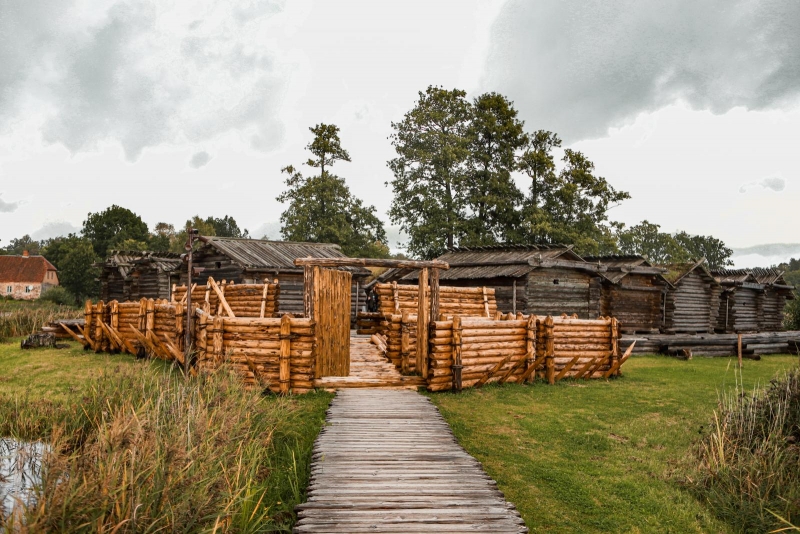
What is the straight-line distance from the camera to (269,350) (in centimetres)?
1230

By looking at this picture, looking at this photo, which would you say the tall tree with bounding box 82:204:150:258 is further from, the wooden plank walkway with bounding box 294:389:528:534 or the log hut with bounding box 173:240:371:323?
the wooden plank walkway with bounding box 294:389:528:534

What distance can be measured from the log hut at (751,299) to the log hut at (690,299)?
180 cm

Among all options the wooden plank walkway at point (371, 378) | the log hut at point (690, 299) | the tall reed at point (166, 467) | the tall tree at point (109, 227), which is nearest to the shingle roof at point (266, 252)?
the wooden plank walkway at point (371, 378)

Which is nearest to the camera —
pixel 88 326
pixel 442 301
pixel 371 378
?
pixel 371 378

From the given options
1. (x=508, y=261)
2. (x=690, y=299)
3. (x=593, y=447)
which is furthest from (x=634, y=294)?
(x=593, y=447)

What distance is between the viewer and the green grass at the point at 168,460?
421 cm

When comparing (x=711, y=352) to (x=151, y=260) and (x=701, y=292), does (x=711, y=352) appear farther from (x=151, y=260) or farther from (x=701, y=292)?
(x=151, y=260)

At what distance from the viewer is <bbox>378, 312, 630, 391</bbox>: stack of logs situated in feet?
41.9

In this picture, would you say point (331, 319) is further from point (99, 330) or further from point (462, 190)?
point (462, 190)

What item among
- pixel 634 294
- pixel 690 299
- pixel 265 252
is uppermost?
pixel 265 252

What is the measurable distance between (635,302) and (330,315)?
2275cm

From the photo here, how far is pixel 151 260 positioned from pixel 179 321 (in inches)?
864

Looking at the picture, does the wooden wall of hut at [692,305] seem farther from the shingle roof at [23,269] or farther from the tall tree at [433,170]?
the shingle roof at [23,269]

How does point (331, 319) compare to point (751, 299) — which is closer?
point (331, 319)
